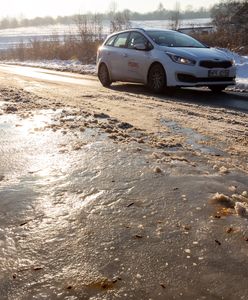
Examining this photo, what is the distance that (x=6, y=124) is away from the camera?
7.16 meters

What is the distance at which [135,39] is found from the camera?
1187cm

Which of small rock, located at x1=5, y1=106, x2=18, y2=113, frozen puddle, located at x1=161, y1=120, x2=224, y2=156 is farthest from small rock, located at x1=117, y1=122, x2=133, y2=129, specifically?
small rock, located at x1=5, y1=106, x2=18, y2=113

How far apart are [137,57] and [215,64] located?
2137mm

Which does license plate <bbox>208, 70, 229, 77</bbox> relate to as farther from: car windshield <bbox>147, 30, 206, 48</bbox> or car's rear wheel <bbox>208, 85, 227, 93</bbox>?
car windshield <bbox>147, 30, 206, 48</bbox>

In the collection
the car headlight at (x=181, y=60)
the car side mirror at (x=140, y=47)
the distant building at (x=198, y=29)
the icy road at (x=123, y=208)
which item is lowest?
the icy road at (x=123, y=208)

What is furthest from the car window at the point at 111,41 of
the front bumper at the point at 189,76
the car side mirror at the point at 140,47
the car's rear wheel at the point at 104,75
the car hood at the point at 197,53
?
the front bumper at the point at 189,76

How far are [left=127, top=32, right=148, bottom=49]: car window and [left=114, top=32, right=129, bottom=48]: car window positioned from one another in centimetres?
22

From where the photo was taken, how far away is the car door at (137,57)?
11.2 meters

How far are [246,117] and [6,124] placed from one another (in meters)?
3.94

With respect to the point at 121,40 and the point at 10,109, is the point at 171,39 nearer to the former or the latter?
the point at 121,40

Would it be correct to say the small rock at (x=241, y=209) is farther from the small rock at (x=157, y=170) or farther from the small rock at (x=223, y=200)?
the small rock at (x=157, y=170)

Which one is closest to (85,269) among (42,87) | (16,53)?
(42,87)

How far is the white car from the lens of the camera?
10.3m

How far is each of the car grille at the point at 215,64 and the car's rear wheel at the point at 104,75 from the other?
3419 millimetres
